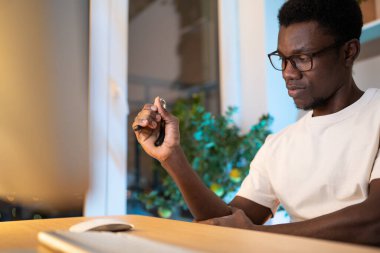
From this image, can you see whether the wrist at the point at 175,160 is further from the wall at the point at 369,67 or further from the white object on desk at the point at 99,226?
the wall at the point at 369,67

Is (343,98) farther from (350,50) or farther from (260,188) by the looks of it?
(260,188)

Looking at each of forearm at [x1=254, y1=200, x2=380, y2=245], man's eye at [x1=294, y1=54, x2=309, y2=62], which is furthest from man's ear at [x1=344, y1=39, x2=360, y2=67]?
forearm at [x1=254, y1=200, x2=380, y2=245]

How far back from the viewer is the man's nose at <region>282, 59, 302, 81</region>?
1.39 meters

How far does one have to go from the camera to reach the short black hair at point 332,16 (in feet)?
4.54

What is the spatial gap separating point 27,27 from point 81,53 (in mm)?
288

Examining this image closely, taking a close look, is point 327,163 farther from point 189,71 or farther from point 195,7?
point 195,7

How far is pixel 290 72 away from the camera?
1.40 metres

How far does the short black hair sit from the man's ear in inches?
0.7

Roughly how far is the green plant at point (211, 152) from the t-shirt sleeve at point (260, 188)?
0.65 meters

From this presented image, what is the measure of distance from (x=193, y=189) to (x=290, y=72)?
1.65 feet

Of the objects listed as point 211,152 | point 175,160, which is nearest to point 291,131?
point 175,160

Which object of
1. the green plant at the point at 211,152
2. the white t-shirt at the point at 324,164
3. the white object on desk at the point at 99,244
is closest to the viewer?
the white object on desk at the point at 99,244

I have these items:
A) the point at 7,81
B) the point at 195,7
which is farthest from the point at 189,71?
the point at 7,81

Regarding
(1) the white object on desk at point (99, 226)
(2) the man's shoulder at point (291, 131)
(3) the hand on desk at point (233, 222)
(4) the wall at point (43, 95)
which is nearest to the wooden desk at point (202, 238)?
(1) the white object on desk at point (99, 226)
